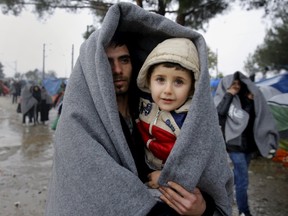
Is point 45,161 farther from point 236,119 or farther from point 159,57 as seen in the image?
point 159,57

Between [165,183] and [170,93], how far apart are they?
383 millimetres

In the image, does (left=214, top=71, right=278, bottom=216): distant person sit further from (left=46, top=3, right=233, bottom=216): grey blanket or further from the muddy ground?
(left=46, top=3, right=233, bottom=216): grey blanket

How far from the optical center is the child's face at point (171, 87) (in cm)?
152

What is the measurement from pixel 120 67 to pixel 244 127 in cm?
283

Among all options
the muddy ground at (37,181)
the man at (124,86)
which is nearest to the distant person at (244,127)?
the muddy ground at (37,181)

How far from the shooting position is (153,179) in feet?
4.76

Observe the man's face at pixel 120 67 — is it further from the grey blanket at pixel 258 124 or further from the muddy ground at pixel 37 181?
the muddy ground at pixel 37 181

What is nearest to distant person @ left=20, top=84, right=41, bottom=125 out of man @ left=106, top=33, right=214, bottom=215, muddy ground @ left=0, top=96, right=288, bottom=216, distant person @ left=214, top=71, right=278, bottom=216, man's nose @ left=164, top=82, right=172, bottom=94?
muddy ground @ left=0, top=96, right=288, bottom=216

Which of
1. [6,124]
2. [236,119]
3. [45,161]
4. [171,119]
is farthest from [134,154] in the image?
[6,124]

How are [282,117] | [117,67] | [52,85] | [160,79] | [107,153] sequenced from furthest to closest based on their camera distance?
1. [52,85]
2. [282,117]
3. [117,67]
4. [160,79]
5. [107,153]

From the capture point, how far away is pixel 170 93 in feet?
4.93

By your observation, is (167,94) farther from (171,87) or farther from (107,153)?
(107,153)

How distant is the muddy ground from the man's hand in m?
3.27

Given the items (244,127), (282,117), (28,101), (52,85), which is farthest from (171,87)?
(52,85)
